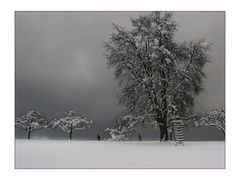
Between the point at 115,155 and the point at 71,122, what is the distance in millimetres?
2430

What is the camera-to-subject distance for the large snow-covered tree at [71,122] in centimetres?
1326

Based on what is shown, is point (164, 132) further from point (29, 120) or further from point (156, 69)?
point (29, 120)

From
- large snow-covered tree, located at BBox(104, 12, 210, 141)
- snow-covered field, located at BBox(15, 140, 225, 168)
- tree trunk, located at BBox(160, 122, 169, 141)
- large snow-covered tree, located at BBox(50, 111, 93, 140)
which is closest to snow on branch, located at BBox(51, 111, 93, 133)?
large snow-covered tree, located at BBox(50, 111, 93, 140)

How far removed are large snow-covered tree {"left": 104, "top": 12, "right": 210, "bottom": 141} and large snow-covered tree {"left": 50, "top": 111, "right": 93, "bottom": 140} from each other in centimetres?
221

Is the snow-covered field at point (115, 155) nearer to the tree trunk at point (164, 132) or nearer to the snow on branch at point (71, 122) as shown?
the snow on branch at point (71, 122)

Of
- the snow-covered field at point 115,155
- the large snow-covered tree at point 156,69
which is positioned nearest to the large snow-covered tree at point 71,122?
the snow-covered field at point 115,155

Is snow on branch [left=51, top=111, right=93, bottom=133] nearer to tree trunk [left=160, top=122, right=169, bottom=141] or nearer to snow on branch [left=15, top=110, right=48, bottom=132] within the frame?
snow on branch [left=15, top=110, right=48, bottom=132]

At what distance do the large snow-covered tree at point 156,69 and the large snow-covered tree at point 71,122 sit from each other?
7.24 feet

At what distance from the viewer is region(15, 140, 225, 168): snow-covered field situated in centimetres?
1094

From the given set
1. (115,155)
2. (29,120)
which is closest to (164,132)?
(115,155)
